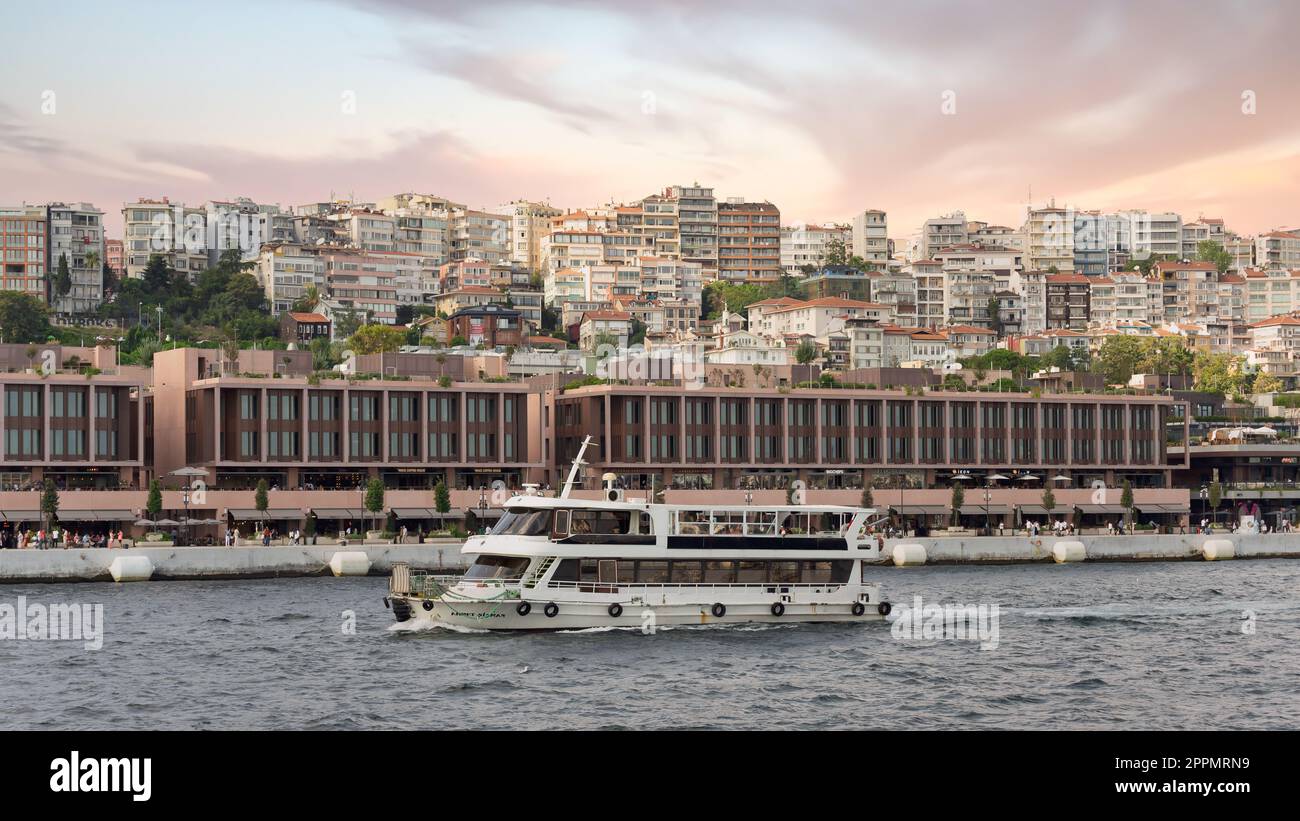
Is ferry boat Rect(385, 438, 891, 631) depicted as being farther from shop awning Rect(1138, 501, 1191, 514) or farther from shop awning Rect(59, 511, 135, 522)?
shop awning Rect(1138, 501, 1191, 514)

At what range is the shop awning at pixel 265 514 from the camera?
4168 inches

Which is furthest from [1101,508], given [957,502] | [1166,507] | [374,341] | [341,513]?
[374,341]

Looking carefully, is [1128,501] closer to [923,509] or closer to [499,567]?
[923,509]

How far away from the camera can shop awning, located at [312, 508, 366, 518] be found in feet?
359

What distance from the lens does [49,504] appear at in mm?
93750

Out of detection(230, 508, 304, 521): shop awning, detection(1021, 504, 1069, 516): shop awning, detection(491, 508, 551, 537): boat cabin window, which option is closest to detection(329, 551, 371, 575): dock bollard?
detection(230, 508, 304, 521): shop awning

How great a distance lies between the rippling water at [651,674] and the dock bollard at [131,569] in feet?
45.5

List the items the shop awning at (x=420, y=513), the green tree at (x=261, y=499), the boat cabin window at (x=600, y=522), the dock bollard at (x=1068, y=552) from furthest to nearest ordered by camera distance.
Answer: the shop awning at (x=420, y=513) < the green tree at (x=261, y=499) < the dock bollard at (x=1068, y=552) < the boat cabin window at (x=600, y=522)

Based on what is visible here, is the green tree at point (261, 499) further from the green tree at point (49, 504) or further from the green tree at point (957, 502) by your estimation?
the green tree at point (957, 502)

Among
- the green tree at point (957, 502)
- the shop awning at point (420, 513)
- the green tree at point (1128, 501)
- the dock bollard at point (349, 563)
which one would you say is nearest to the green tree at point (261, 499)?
the shop awning at point (420, 513)

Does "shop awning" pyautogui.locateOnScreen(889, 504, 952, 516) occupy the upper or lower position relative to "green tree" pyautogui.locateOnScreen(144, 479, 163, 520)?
lower

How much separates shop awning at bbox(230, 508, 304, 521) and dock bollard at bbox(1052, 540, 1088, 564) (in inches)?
2080

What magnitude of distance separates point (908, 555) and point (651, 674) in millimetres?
54685
